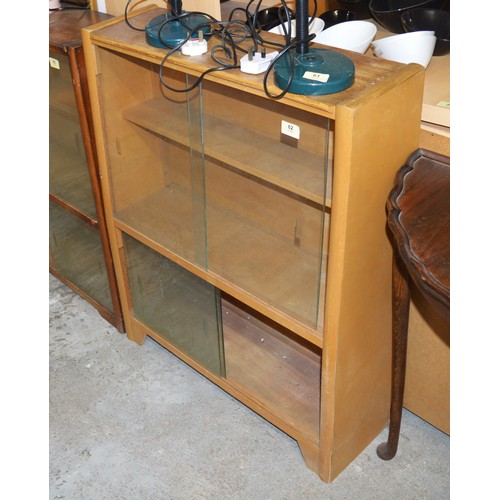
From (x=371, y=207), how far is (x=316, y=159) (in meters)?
0.17

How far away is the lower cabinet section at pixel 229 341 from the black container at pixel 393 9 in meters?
0.96

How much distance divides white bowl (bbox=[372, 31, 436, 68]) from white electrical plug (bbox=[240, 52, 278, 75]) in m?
0.39

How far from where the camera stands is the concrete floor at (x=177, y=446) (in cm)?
202

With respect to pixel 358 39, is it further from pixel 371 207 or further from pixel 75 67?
pixel 75 67

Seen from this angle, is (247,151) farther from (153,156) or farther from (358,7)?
(358,7)

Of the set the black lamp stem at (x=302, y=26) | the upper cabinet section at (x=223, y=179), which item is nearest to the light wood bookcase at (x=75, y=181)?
the upper cabinet section at (x=223, y=179)

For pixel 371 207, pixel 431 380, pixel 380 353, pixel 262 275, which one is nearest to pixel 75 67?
pixel 262 275

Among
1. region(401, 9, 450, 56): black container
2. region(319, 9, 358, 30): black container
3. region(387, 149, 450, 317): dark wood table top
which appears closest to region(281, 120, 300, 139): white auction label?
region(387, 149, 450, 317): dark wood table top

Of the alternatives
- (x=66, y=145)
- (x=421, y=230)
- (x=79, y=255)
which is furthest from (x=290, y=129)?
(x=79, y=255)

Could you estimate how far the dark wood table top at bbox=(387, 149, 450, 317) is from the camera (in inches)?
55.2

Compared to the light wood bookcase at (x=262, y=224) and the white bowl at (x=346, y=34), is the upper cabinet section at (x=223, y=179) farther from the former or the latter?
the white bowl at (x=346, y=34)

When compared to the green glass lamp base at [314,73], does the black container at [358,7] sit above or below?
below

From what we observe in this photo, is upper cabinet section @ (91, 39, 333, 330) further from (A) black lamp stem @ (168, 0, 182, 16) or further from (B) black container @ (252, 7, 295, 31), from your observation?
(B) black container @ (252, 7, 295, 31)

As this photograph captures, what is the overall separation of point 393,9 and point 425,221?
3.23 feet
